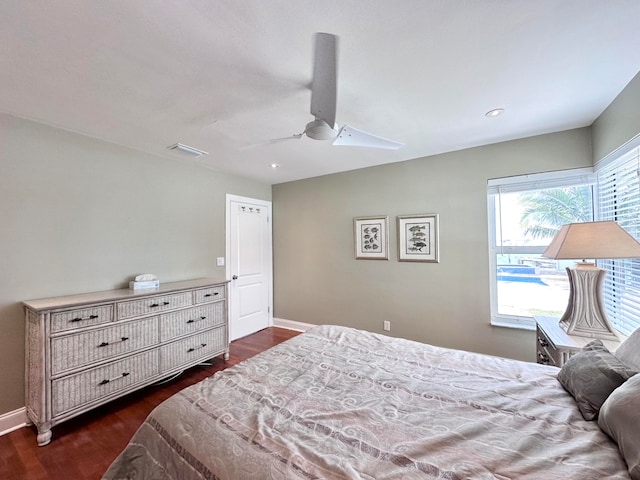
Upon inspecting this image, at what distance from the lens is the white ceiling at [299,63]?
4.06ft

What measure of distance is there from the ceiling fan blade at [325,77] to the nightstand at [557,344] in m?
2.10

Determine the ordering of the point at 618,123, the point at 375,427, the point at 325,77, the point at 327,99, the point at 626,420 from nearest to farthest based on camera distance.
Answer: the point at 626,420 < the point at 375,427 < the point at 325,77 < the point at 327,99 < the point at 618,123

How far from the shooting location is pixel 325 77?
4.44ft

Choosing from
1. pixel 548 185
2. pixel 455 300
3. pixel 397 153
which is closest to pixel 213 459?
pixel 455 300

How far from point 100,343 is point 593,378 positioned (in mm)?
3226

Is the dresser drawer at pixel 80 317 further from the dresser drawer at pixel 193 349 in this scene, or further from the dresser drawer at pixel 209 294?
the dresser drawer at pixel 209 294

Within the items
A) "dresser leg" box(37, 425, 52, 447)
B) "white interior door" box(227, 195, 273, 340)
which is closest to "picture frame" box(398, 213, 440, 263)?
"white interior door" box(227, 195, 273, 340)

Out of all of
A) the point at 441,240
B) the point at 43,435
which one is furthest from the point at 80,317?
the point at 441,240

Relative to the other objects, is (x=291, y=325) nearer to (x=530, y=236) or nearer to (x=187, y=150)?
(x=187, y=150)

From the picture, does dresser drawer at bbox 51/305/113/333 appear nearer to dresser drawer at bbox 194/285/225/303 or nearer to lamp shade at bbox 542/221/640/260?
dresser drawer at bbox 194/285/225/303

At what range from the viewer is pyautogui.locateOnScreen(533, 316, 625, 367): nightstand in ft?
5.61

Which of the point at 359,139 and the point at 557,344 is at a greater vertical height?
the point at 359,139

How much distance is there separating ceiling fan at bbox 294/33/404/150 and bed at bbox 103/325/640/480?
1.53 metres

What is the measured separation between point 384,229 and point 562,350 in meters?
2.22
